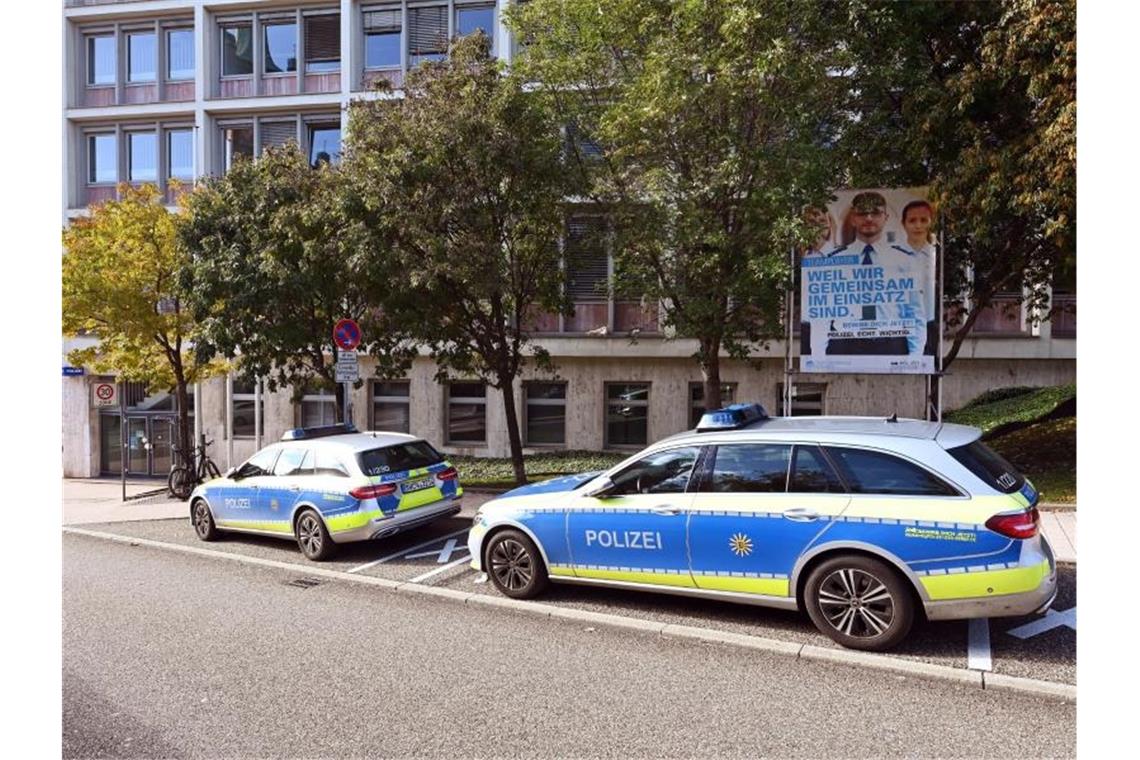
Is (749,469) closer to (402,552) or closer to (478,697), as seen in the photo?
(478,697)

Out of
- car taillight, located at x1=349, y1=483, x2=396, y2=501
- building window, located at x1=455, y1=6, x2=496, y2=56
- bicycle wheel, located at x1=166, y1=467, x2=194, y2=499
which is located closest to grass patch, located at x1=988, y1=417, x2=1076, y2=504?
car taillight, located at x1=349, y1=483, x2=396, y2=501

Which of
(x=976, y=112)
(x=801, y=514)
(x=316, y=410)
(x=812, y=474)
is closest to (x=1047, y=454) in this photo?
(x=976, y=112)

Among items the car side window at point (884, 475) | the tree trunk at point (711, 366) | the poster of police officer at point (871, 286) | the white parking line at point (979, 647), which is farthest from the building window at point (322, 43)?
the white parking line at point (979, 647)

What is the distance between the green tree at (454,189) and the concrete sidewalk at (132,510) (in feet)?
21.0

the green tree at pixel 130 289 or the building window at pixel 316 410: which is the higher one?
the green tree at pixel 130 289

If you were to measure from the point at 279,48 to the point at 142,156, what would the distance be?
19.3ft

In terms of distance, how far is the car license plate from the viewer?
9.52 metres

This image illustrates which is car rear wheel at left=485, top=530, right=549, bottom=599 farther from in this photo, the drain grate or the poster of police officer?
the poster of police officer

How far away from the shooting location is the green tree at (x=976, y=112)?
899 cm

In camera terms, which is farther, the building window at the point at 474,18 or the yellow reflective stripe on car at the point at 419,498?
the building window at the point at 474,18

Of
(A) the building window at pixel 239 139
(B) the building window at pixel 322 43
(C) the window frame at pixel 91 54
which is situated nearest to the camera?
(B) the building window at pixel 322 43

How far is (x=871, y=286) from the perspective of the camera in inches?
439

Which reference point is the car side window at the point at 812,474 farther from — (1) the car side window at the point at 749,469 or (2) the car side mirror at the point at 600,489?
(2) the car side mirror at the point at 600,489

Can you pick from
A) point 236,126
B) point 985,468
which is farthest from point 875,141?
point 236,126
